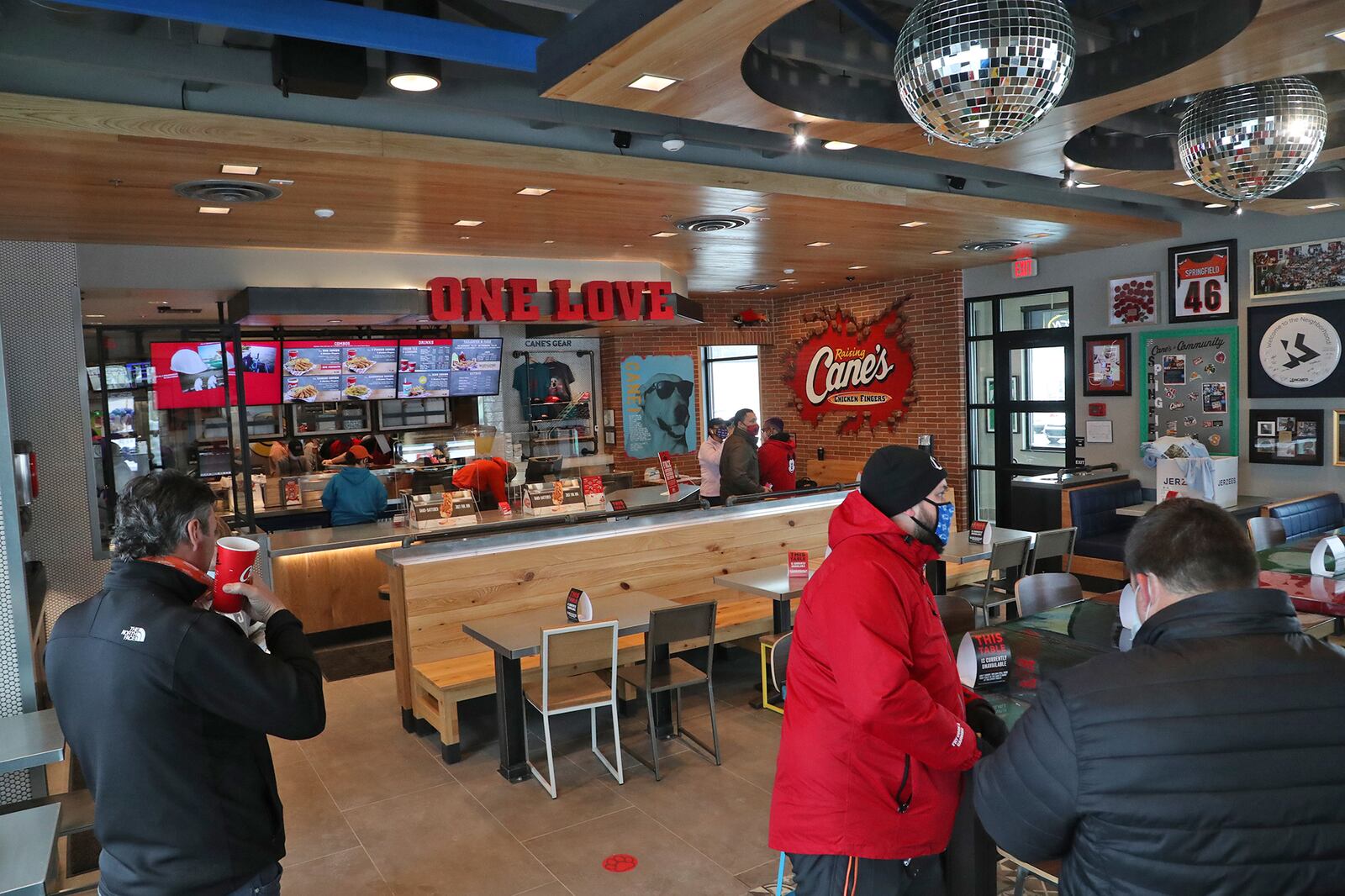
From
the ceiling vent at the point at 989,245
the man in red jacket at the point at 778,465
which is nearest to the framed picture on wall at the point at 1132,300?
the ceiling vent at the point at 989,245

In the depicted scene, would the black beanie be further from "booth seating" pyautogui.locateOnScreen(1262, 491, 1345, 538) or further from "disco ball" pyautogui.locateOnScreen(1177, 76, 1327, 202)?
"booth seating" pyautogui.locateOnScreen(1262, 491, 1345, 538)

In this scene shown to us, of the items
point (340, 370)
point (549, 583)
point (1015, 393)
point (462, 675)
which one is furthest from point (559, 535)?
point (1015, 393)

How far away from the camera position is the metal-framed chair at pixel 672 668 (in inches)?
176

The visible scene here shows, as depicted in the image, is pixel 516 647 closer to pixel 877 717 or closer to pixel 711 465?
pixel 877 717

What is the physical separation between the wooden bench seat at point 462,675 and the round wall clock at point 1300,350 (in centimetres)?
505

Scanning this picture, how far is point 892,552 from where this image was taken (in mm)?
2143

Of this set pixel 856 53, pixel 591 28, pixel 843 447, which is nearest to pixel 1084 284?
pixel 843 447

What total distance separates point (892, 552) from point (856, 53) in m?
2.42

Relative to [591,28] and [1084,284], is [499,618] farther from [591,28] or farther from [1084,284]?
[1084,284]

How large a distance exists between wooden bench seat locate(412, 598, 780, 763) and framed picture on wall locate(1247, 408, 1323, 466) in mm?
4918

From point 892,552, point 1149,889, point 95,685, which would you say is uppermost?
point 892,552

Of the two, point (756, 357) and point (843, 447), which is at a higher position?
point (756, 357)

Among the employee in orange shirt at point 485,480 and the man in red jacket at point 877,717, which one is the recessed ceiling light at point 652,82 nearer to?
Result: the man in red jacket at point 877,717

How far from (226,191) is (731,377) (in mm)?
9090
